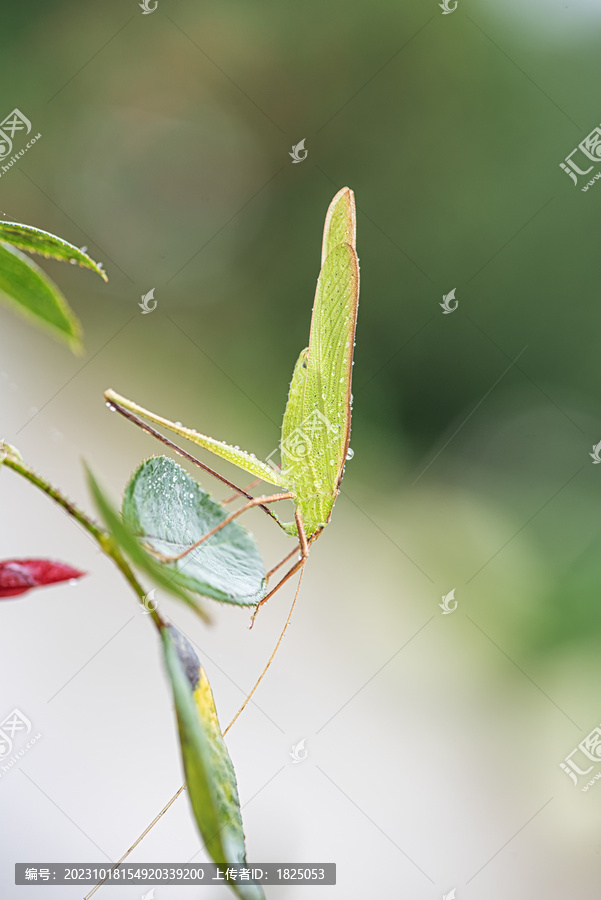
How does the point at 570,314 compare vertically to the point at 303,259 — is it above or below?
above

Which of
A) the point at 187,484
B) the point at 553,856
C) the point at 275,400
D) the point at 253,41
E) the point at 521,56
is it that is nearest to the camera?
the point at 187,484

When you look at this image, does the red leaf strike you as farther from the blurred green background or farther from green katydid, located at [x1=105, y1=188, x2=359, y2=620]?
the blurred green background

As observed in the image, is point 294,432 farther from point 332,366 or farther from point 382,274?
point 382,274

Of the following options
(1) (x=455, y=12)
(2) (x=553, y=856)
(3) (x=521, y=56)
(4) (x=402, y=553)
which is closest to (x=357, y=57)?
(1) (x=455, y=12)

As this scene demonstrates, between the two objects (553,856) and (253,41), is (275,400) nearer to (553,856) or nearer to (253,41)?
(253,41)

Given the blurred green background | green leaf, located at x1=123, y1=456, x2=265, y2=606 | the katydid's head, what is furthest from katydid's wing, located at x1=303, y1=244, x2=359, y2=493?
the blurred green background

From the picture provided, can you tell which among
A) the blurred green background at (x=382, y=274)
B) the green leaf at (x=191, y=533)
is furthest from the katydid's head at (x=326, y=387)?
the blurred green background at (x=382, y=274)
